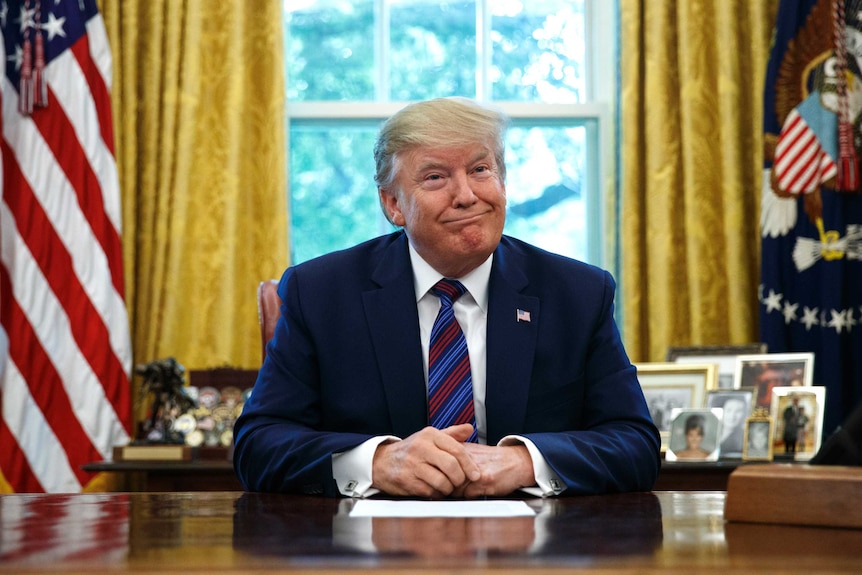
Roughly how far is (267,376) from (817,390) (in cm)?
222

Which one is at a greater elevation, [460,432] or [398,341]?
[398,341]

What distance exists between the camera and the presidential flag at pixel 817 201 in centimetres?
402

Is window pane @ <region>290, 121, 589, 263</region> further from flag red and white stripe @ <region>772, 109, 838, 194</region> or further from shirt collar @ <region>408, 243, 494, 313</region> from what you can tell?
shirt collar @ <region>408, 243, 494, 313</region>

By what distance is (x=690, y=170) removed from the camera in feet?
14.4

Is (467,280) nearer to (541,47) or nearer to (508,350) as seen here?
(508,350)

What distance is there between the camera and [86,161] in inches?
165

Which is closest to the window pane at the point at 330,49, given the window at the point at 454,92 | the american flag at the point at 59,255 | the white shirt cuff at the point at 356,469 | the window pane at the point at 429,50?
the window at the point at 454,92

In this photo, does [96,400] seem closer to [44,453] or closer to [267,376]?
[44,453]

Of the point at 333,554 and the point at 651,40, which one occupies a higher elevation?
the point at 651,40

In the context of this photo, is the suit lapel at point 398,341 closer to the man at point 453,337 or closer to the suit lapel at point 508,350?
the man at point 453,337

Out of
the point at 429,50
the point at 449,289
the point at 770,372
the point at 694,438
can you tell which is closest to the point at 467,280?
the point at 449,289

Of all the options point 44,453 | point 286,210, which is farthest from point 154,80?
point 44,453

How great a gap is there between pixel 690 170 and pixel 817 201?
54 cm

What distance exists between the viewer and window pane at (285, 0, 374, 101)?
476cm
